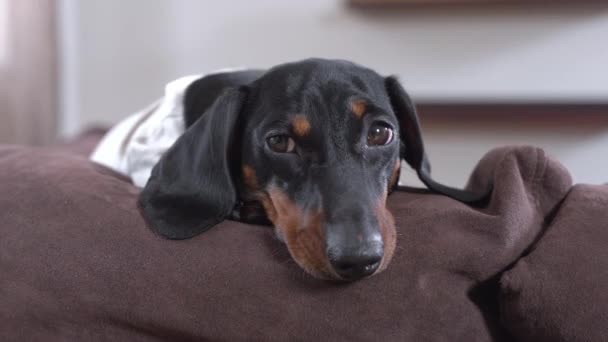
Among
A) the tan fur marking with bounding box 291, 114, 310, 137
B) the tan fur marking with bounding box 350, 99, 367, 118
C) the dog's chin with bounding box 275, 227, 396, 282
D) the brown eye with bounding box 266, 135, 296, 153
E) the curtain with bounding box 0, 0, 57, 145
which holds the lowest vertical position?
the curtain with bounding box 0, 0, 57, 145

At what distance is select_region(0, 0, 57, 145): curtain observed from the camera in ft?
9.31

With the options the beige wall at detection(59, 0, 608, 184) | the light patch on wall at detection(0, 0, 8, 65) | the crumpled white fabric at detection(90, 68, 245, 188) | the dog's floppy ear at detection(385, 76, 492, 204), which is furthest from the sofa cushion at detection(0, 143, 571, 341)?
the light patch on wall at detection(0, 0, 8, 65)

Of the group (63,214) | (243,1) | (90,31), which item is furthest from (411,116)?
(90,31)

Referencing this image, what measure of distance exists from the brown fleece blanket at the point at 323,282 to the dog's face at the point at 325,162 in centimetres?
6

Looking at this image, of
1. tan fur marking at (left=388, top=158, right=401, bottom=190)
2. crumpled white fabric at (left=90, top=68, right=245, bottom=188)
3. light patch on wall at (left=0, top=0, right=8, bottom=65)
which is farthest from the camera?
light patch on wall at (left=0, top=0, right=8, bottom=65)

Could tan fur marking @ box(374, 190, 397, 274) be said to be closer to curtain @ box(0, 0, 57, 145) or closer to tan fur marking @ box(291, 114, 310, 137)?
tan fur marking @ box(291, 114, 310, 137)

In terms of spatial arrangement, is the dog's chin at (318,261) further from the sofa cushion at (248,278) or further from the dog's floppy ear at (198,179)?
the dog's floppy ear at (198,179)

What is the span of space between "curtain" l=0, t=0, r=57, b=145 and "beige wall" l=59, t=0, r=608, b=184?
9.5 inches

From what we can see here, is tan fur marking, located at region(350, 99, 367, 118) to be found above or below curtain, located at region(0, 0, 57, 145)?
above

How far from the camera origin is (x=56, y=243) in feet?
3.79

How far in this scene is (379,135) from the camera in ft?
4.21

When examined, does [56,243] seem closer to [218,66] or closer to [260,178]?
[260,178]

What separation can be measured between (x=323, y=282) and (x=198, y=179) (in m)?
0.37

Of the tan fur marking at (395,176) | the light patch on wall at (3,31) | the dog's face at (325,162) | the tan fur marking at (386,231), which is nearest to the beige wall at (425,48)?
the light patch on wall at (3,31)
